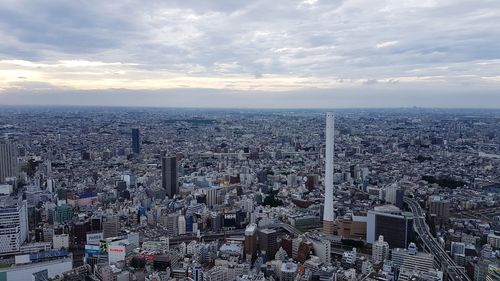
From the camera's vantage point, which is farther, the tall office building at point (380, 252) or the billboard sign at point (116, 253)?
the tall office building at point (380, 252)

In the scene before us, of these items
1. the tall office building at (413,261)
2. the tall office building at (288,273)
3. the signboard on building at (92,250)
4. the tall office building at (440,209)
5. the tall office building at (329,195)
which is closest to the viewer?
the tall office building at (288,273)

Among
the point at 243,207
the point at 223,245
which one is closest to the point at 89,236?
the point at 223,245

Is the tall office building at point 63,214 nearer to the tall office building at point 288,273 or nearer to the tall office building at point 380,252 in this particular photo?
the tall office building at point 288,273

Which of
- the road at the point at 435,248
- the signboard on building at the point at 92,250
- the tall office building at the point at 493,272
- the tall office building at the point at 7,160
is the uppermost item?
the tall office building at the point at 7,160

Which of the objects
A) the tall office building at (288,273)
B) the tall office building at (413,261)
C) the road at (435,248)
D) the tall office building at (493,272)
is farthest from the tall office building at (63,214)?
the tall office building at (493,272)

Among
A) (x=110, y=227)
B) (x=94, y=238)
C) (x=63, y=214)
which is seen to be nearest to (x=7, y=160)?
(x=63, y=214)

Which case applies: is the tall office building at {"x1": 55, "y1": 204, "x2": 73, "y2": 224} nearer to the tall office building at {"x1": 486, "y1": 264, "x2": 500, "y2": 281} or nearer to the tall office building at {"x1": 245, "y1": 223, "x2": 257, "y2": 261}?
the tall office building at {"x1": 245, "y1": 223, "x2": 257, "y2": 261}

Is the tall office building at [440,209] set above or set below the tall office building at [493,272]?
below
